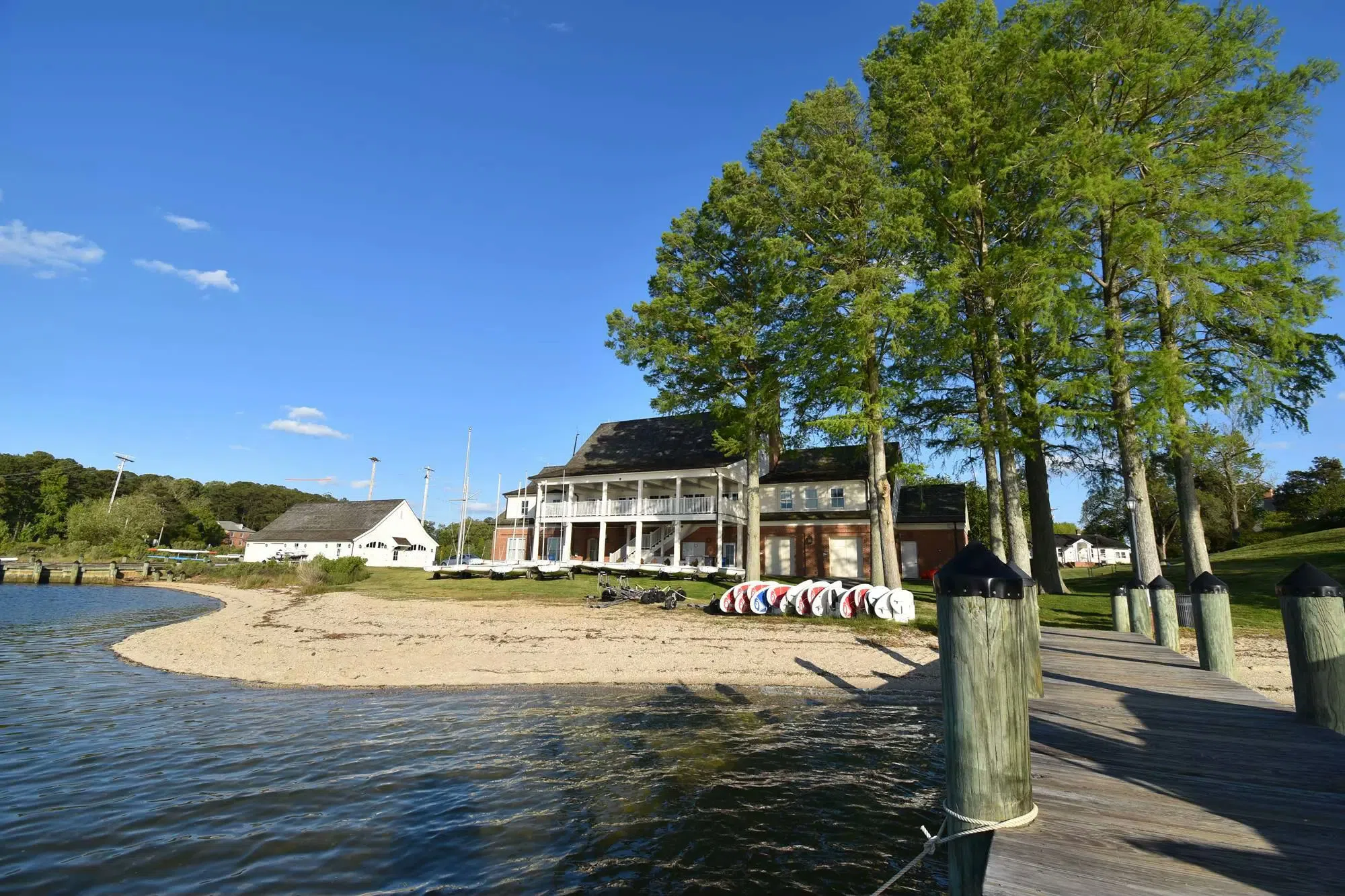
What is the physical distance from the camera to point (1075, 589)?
1037 inches

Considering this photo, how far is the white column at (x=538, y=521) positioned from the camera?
3716 centimetres

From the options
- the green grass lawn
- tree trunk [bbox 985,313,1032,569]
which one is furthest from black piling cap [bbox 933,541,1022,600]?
tree trunk [bbox 985,313,1032,569]

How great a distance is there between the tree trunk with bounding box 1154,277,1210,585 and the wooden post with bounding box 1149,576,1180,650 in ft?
22.4

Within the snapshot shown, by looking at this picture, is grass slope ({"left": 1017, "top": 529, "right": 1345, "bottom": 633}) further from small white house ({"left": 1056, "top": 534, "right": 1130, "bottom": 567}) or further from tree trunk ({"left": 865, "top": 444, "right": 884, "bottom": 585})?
small white house ({"left": 1056, "top": 534, "right": 1130, "bottom": 567})

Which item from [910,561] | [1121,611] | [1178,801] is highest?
[910,561]

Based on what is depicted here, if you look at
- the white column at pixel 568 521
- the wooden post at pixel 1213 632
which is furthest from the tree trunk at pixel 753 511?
the wooden post at pixel 1213 632

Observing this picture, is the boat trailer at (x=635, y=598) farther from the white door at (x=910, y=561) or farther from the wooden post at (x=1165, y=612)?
the white door at (x=910, y=561)

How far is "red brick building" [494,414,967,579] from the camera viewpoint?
110 feet

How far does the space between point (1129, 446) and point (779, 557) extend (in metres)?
20.7

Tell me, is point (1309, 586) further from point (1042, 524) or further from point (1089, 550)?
point (1089, 550)

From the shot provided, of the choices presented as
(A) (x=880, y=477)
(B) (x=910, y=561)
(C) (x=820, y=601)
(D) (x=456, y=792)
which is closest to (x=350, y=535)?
(B) (x=910, y=561)

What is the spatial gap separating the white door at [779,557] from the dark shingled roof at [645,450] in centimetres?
543

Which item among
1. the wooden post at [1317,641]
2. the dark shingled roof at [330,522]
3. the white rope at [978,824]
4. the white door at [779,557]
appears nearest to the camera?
the white rope at [978,824]

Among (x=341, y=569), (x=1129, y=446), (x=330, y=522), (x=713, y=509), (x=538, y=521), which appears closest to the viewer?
(x=1129, y=446)
